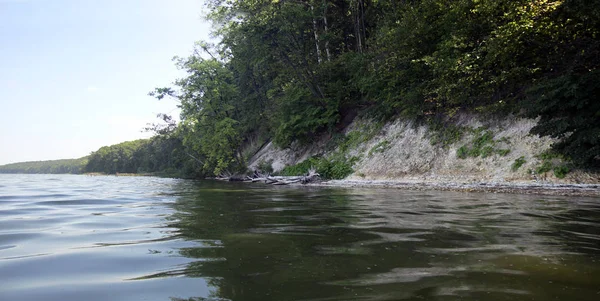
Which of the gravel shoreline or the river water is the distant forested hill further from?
the river water

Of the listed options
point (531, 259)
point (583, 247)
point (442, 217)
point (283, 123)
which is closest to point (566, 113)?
point (442, 217)

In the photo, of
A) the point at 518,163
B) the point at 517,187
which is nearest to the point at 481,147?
the point at 518,163

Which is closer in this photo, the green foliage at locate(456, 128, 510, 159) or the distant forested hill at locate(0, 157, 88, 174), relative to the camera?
the green foliage at locate(456, 128, 510, 159)

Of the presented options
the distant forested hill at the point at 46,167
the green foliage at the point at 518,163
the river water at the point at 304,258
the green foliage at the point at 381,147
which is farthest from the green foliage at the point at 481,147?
the distant forested hill at the point at 46,167

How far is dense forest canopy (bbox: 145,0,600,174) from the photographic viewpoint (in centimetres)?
1077

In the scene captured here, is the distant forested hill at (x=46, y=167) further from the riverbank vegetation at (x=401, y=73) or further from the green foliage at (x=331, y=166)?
the green foliage at (x=331, y=166)

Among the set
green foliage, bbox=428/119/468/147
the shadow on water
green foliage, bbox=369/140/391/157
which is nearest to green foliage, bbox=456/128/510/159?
green foliage, bbox=428/119/468/147

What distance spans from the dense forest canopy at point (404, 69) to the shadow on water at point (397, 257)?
7.44m

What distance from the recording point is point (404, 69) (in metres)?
18.1

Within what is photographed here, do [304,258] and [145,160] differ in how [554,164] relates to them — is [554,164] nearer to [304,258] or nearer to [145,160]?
[304,258]

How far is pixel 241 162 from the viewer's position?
102 feet

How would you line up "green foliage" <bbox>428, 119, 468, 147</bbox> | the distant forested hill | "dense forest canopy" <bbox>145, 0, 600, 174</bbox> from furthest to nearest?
the distant forested hill
"green foliage" <bbox>428, 119, 468, 147</bbox>
"dense forest canopy" <bbox>145, 0, 600, 174</bbox>

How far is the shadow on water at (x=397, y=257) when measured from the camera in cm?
231

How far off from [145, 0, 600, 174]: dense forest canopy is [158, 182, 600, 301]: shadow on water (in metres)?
7.44
